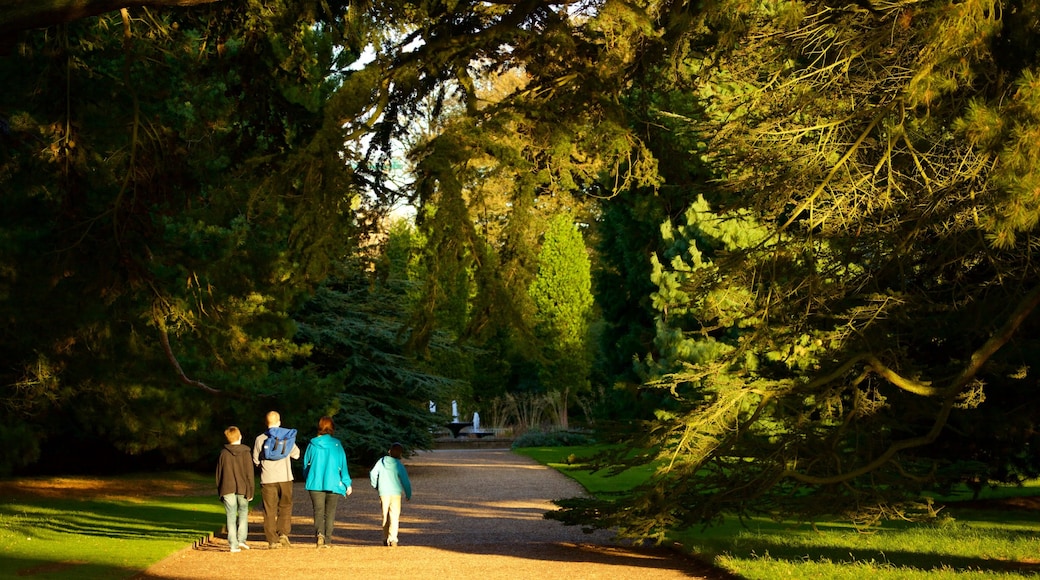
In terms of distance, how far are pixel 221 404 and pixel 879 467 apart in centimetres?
1522

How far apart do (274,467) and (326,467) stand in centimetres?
62

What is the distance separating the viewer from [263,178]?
1190 centimetres

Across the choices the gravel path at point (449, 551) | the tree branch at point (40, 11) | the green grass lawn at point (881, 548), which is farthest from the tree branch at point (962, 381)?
the tree branch at point (40, 11)

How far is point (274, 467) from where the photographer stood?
568 inches

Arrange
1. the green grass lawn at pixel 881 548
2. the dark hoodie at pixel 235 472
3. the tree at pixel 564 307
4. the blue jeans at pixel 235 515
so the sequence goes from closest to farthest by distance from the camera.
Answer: the green grass lawn at pixel 881 548 < the dark hoodie at pixel 235 472 < the blue jeans at pixel 235 515 < the tree at pixel 564 307

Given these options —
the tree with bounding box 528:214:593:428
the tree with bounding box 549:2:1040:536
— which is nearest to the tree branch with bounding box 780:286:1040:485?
the tree with bounding box 549:2:1040:536

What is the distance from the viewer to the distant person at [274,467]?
14.3m

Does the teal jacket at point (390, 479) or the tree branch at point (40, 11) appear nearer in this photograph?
the tree branch at point (40, 11)

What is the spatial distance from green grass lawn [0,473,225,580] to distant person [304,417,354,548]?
1.64 metres

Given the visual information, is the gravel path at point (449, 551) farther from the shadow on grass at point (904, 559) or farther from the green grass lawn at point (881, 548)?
the shadow on grass at point (904, 559)

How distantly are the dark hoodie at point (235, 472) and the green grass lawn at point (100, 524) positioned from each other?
0.94m

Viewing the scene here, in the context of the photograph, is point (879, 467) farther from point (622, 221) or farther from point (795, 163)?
point (622, 221)

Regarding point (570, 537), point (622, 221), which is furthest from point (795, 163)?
point (622, 221)

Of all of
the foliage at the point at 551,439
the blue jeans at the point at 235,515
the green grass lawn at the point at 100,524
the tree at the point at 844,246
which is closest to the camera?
the tree at the point at 844,246
